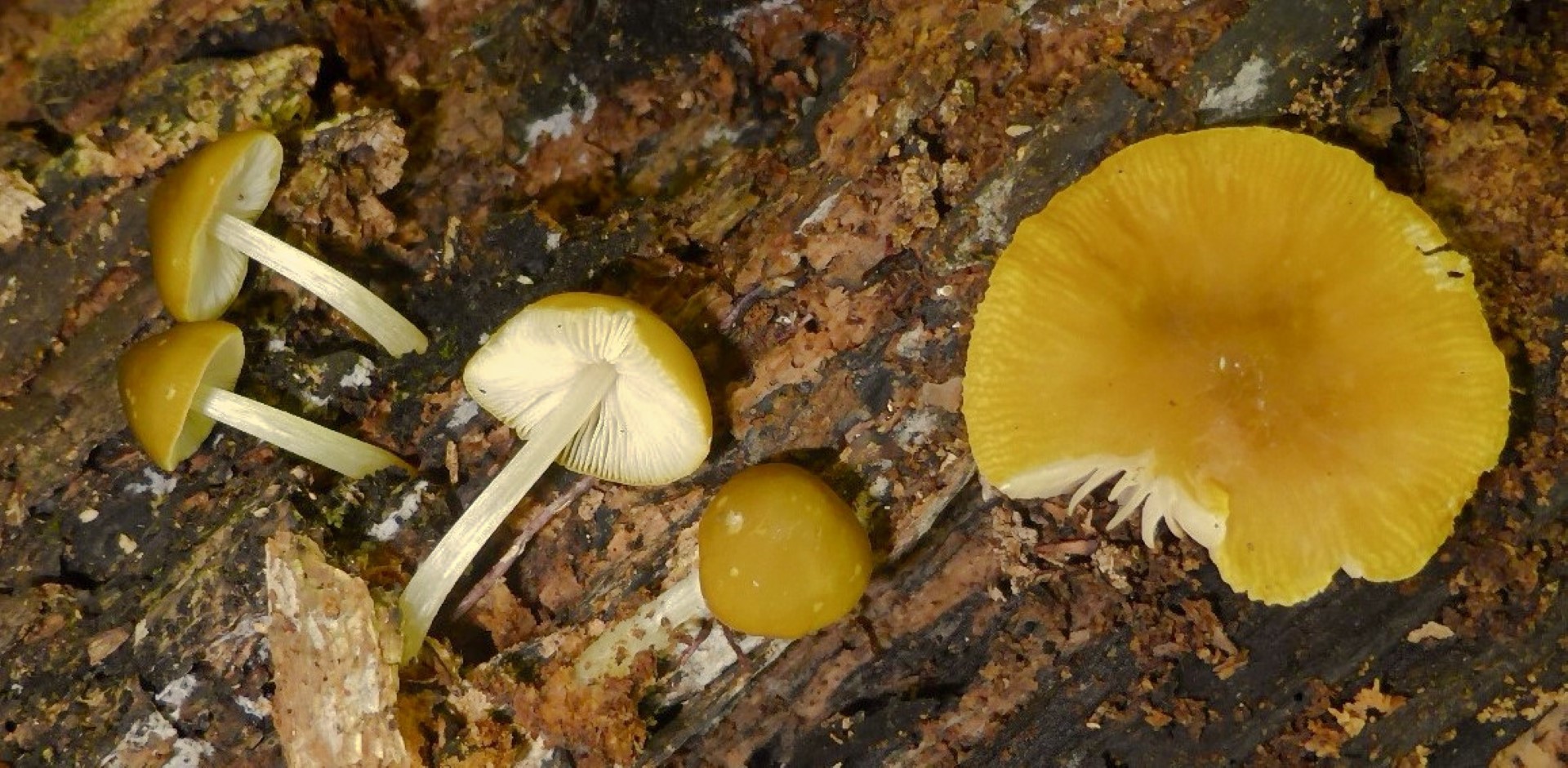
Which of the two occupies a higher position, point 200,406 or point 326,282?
point 326,282

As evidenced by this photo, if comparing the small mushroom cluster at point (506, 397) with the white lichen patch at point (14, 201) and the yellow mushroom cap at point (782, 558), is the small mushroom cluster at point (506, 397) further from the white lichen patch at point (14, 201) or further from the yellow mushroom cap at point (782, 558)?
the white lichen patch at point (14, 201)

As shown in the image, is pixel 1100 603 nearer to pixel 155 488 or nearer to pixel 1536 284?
pixel 1536 284

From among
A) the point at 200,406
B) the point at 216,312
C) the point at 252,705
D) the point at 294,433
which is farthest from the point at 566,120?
the point at 252,705

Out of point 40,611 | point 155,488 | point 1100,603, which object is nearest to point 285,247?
point 155,488

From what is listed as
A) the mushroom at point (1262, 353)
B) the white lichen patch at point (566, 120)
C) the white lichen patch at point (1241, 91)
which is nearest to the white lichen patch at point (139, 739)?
the white lichen patch at point (566, 120)

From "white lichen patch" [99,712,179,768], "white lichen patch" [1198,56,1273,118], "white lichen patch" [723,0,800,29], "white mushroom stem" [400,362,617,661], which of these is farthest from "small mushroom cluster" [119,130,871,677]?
"white lichen patch" [1198,56,1273,118]

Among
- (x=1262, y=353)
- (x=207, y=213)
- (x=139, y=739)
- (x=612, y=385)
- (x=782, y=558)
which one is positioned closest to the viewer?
(x=1262, y=353)

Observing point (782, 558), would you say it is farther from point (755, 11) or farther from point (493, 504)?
point (755, 11)

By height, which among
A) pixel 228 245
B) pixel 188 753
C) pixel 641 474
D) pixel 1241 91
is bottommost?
pixel 188 753
